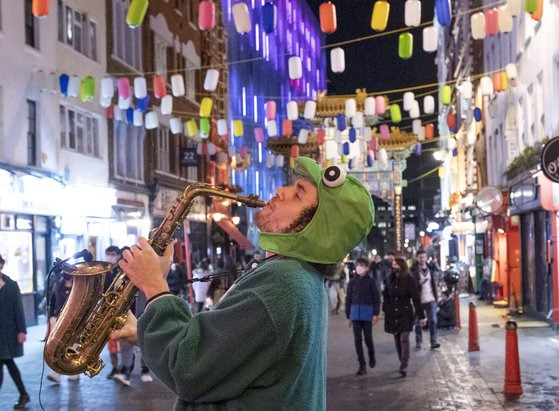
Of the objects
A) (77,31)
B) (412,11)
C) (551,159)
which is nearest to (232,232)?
(77,31)

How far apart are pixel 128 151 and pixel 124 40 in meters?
4.00

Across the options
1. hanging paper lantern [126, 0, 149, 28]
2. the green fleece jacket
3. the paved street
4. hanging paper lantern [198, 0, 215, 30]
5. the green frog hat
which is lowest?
the paved street

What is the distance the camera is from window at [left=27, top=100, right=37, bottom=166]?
77.0 feet

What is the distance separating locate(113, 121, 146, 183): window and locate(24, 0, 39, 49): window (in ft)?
20.6

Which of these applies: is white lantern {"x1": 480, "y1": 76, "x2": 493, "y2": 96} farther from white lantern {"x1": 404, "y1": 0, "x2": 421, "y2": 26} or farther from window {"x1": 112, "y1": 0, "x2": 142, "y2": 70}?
window {"x1": 112, "y1": 0, "x2": 142, "y2": 70}

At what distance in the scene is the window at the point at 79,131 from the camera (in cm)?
2555

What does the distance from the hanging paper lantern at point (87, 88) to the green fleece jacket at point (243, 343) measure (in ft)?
71.1

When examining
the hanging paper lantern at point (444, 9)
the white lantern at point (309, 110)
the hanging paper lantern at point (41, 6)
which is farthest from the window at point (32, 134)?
the hanging paper lantern at point (444, 9)

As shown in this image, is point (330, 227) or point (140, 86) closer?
point (330, 227)

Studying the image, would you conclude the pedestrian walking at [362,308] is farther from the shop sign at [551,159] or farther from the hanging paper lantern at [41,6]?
the hanging paper lantern at [41,6]

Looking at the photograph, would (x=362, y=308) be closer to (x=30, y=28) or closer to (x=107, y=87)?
(x=30, y=28)

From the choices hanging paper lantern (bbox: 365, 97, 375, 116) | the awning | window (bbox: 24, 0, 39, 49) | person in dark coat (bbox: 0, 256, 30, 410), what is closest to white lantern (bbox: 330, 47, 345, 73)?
hanging paper lantern (bbox: 365, 97, 375, 116)

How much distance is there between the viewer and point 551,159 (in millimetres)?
12289

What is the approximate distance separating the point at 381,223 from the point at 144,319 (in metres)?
147
